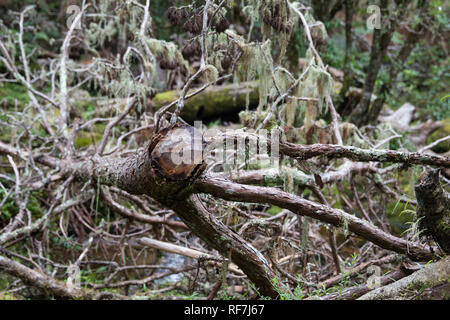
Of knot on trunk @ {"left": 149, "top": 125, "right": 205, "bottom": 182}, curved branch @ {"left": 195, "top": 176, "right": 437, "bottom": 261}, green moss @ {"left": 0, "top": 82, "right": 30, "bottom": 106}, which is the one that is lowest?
green moss @ {"left": 0, "top": 82, "right": 30, "bottom": 106}

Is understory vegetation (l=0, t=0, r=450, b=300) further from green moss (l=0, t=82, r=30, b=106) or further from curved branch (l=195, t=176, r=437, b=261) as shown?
green moss (l=0, t=82, r=30, b=106)

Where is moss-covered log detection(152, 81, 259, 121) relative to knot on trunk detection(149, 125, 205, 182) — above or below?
below

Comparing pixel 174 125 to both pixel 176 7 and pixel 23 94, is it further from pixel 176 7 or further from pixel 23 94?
pixel 23 94

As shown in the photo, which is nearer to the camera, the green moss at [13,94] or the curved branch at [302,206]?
the curved branch at [302,206]

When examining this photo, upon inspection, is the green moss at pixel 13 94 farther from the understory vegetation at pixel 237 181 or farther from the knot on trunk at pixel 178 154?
the knot on trunk at pixel 178 154

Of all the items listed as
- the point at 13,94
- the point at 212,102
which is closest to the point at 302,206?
the point at 212,102

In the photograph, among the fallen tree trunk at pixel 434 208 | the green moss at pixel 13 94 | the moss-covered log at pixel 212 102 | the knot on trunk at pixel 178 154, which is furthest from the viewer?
the moss-covered log at pixel 212 102

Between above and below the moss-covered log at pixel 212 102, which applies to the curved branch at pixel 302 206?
above

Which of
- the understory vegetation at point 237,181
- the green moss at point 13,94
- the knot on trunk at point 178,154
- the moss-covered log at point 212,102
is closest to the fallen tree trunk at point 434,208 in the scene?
the understory vegetation at point 237,181

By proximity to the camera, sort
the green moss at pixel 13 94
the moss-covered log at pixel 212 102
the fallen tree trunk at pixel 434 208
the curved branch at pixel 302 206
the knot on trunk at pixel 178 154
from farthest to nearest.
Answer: the moss-covered log at pixel 212 102 < the green moss at pixel 13 94 < the curved branch at pixel 302 206 < the fallen tree trunk at pixel 434 208 < the knot on trunk at pixel 178 154

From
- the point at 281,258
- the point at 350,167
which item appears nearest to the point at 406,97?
the point at 350,167

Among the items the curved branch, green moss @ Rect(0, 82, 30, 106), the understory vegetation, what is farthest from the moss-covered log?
the curved branch

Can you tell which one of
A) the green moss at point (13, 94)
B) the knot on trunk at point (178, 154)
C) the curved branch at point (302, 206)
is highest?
the knot on trunk at point (178, 154)

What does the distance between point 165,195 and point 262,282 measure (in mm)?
1070
